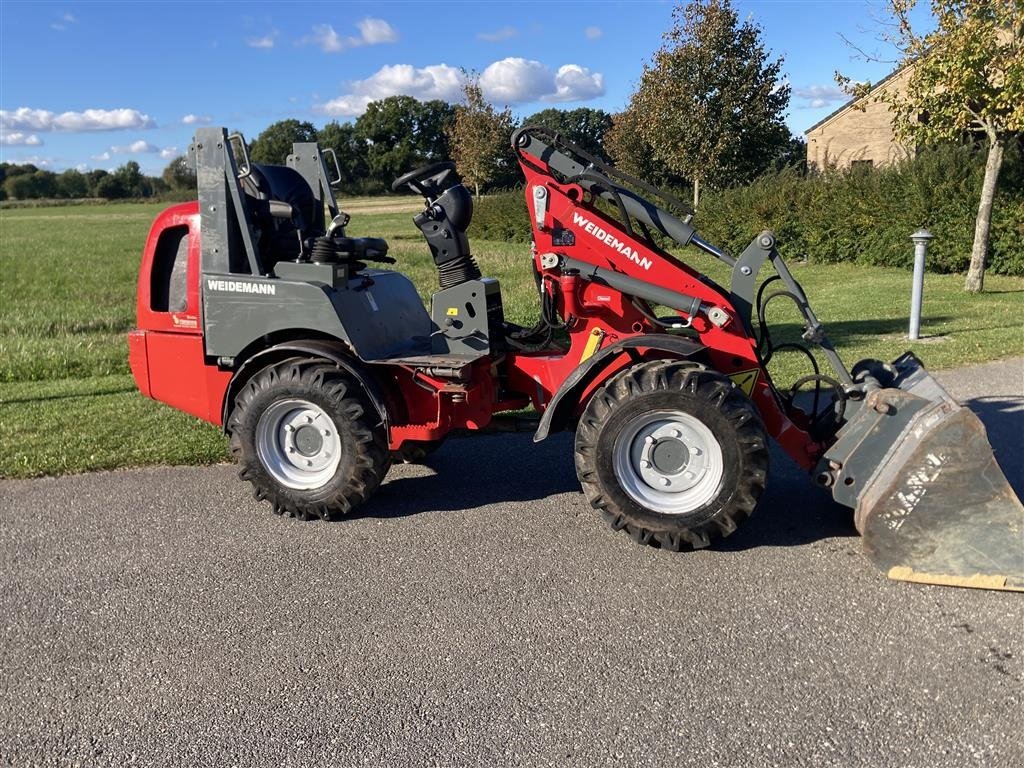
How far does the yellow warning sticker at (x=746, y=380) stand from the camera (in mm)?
4645

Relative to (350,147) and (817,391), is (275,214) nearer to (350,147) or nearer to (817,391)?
(817,391)

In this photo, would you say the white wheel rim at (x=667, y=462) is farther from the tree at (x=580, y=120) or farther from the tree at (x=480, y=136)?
the tree at (x=580, y=120)

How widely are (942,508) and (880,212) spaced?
57.8 ft

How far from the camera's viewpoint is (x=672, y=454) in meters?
4.43

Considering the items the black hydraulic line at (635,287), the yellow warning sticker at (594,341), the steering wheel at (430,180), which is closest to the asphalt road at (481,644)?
the yellow warning sticker at (594,341)

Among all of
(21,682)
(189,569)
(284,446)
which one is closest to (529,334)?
(284,446)

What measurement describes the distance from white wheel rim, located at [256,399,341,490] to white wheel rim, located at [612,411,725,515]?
171 cm

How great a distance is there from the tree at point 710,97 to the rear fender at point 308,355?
21010mm

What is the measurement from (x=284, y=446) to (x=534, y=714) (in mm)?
2637

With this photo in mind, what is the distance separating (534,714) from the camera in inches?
120

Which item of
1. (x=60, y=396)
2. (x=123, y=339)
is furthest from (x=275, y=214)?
(x=123, y=339)

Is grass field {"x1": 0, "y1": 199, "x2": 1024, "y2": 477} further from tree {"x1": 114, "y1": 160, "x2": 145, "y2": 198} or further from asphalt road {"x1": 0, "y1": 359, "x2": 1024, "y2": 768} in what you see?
tree {"x1": 114, "y1": 160, "x2": 145, "y2": 198}

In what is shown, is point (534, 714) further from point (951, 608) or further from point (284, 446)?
point (284, 446)

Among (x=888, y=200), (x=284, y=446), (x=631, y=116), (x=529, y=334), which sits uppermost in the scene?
(x=631, y=116)
